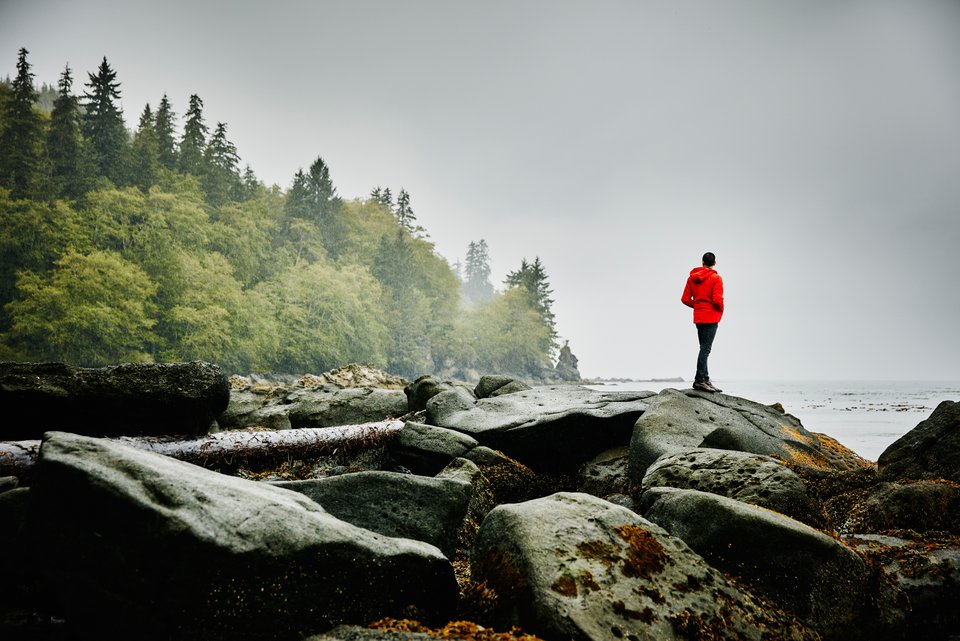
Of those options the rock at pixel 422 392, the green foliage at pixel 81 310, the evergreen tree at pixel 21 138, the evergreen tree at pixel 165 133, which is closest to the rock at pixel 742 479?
the rock at pixel 422 392

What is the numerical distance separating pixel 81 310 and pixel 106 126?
2592cm

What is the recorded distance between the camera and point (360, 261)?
60.3 meters

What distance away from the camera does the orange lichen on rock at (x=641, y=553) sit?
2.98 m

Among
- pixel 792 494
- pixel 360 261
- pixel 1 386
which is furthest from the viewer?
pixel 360 261

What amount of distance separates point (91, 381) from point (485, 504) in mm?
5565

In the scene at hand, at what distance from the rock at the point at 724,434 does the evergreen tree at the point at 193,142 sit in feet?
182

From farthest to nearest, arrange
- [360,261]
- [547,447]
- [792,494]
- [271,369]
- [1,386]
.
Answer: [360,261] → [271,369] → [547,447] → [1,386] → [792,494]

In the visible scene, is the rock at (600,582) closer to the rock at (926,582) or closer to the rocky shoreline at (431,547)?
the rocky shoreline at (431,547)

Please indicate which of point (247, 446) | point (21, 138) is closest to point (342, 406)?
point (247, 446)

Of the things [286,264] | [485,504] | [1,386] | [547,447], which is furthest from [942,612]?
[286,264]

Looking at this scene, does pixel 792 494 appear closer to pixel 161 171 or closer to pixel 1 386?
pixel 1 386

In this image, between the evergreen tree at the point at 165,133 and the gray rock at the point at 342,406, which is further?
the evergreen tree at the point at 165,133

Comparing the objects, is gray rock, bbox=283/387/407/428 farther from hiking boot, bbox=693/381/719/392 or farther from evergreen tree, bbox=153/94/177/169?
evergreen tree, bbox=153/94/177/169

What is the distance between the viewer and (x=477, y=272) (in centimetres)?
13812
